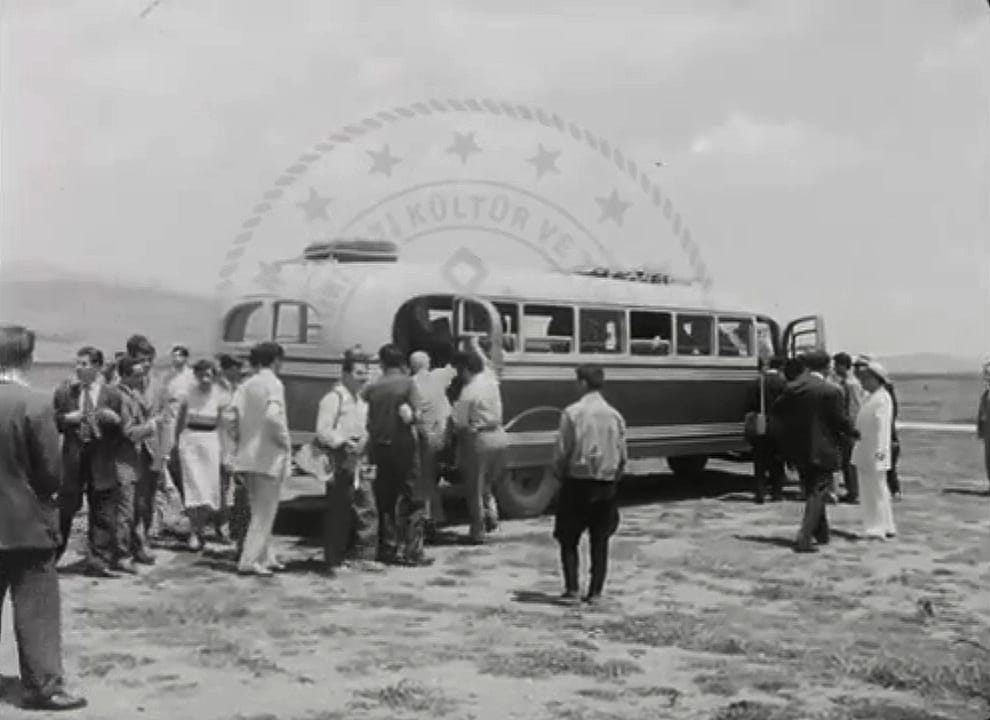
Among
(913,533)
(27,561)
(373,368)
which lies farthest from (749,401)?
(27,561)

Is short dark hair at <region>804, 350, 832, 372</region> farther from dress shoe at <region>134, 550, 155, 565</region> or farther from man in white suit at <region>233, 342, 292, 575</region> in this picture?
dress shoe at <region>134, 550, 155, 565</region>

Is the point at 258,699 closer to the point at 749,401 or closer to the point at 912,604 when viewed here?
the point at 912,604

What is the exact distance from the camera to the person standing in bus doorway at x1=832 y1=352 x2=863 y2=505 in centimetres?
1259

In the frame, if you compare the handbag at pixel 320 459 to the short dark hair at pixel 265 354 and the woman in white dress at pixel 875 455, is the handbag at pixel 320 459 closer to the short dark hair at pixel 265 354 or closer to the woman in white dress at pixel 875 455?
the short dark hair at pixel 265 354

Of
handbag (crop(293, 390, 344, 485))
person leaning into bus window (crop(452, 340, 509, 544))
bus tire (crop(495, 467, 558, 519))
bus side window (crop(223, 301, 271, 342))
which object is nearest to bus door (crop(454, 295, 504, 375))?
person leaning into bus window (crop(452, 340, 509, 544))

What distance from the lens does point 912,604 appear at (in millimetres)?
7871

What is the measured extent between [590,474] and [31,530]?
3.49 metres

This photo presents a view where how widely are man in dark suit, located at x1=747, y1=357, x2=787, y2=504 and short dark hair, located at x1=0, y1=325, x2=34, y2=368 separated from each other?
375 inches

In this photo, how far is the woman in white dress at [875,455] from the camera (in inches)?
415

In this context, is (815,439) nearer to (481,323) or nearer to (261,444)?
(481,323)

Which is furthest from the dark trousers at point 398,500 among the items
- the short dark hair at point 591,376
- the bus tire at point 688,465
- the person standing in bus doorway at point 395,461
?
the bus tire at point 688,465

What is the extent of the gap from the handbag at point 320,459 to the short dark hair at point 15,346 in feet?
11.2

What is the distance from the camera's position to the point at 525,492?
11.8m

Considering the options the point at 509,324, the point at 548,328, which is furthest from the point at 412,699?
the point at 548,328
